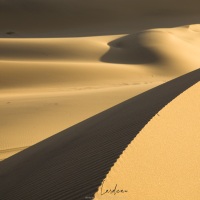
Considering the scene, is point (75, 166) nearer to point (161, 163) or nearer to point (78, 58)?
point (161, 163)

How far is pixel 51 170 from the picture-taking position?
421 cm

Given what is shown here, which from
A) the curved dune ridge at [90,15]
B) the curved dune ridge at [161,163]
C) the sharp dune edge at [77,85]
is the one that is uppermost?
the curved dune ridge at [90,15]

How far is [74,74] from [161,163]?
607 inches

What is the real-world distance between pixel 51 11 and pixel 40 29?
5887 mm

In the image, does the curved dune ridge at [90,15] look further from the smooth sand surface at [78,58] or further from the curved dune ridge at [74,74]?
the curved dune ridge at [74,74]

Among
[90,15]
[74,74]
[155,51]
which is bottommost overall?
[74,74]

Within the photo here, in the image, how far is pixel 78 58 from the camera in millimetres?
22969

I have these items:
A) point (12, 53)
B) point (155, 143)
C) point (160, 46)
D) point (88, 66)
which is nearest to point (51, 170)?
point (155, 143)

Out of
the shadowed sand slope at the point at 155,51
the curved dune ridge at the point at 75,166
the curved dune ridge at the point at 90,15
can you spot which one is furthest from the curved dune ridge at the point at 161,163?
the curved dune ridge at the point at 90,15

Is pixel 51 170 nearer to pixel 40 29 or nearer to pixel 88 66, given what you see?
pixel 88 66

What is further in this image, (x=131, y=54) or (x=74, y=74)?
(x=131, y=54)

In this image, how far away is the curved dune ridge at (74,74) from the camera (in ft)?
32.4

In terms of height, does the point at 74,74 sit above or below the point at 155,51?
below

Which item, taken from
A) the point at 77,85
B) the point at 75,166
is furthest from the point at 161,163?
the point at 77,85
